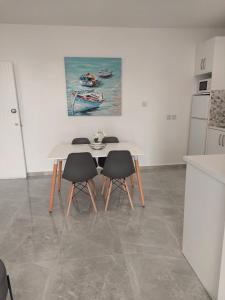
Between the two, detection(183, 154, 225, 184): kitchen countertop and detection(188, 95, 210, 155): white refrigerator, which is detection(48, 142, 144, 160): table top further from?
detection(188, 95, 210, 155): white refrigerator

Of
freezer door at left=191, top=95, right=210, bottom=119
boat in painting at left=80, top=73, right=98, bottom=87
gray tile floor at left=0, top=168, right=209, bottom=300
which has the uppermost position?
boat in painting at left=80, top=73, right=98, bottom=87

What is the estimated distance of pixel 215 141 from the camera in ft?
11.9

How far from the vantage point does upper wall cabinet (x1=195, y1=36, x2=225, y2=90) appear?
3609 millimetres

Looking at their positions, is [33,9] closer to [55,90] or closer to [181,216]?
[55,90]

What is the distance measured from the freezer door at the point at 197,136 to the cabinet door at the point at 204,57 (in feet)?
2.97

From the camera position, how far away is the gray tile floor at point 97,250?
1693mm

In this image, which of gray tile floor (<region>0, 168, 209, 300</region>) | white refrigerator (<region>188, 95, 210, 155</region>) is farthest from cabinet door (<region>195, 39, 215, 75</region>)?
gray tile floor (<region>0, 168, 209, 300</region>)

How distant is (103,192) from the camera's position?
344 cm

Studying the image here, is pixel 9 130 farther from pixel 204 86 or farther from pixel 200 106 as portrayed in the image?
pixel 204 86

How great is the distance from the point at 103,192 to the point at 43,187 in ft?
3.45

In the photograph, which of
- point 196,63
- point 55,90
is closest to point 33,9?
point 55,90

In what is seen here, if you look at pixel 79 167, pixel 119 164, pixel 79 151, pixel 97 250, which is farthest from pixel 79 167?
pixel 97 250

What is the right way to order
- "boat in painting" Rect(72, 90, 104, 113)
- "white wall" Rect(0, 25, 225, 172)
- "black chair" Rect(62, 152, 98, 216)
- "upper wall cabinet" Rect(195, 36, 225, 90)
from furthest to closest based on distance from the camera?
1. "boat in painting" Rect(72, 90, 104, 113)
2. "white wall" Rect(0, 25, 225, 172)
3. "upper wall cabinet" Rect(195, 36, 225, 90)
4. "black chair" Rect(62, 152, 98, 216)

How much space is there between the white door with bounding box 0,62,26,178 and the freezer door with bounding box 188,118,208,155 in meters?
3.27
